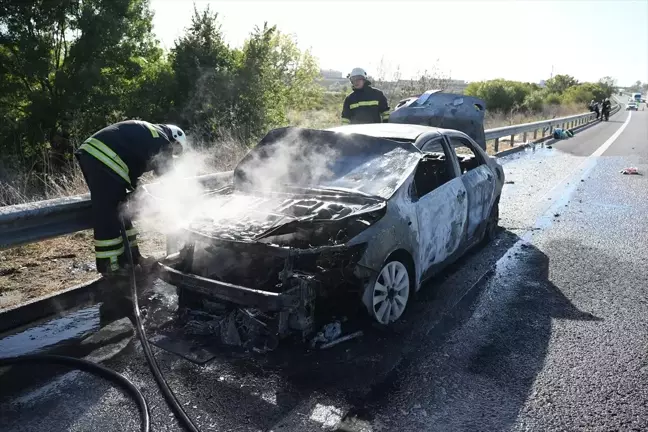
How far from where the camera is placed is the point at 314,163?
4684 millimetres

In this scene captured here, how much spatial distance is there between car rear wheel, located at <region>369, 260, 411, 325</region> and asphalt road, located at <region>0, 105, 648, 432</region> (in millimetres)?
126

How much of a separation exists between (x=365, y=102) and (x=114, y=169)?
4.69 metres

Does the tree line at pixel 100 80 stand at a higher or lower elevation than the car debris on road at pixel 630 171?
higher

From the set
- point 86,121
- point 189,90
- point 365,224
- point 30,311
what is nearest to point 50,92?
point 86,121

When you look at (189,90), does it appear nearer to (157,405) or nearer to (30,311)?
(30,311)

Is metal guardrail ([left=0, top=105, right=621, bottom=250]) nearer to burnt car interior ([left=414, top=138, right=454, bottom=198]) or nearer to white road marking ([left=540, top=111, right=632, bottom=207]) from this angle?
burnt car interior ([left=414, top=138, right=454, bottom=198])

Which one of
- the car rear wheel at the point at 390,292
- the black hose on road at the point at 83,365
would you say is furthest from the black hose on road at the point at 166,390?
the car rear wheel at the point at 390,292

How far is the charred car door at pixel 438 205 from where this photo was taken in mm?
4207

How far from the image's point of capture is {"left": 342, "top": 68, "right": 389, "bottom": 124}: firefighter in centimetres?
794

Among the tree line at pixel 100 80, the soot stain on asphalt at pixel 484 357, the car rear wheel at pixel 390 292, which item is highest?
the tree line at pixel 100 80

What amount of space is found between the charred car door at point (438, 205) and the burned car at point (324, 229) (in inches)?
0.5

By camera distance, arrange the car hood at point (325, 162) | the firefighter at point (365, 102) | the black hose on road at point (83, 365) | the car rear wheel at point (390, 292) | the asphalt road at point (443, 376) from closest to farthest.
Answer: the asphalt road at point (443, 376)
the black hose on road at point (83, 365)
the car rear wheel at point (390, 292)
the car hood at point (325, 162)
the firefighter at point (365, 102)

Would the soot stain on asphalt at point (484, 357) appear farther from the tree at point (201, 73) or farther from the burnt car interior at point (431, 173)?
the tree at point (201, 73)

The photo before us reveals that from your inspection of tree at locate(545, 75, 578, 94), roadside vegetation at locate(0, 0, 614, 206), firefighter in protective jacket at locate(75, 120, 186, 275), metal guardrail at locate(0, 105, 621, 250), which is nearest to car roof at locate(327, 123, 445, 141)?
firefighter in protective jacket at locate(75, 120, 186, 275)
